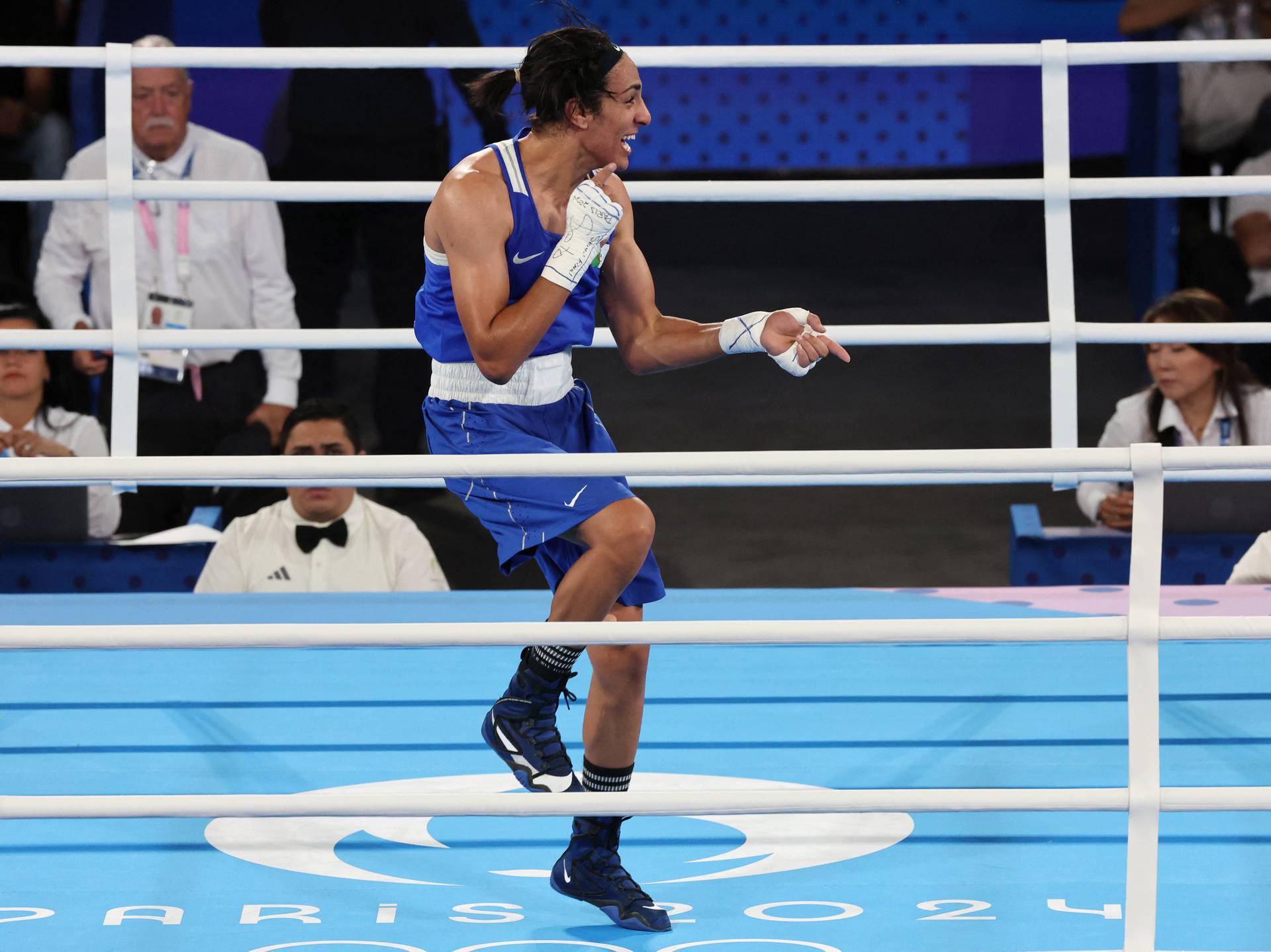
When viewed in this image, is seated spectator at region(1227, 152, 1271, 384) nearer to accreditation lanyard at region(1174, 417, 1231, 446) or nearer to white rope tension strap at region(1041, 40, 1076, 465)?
accreditation lanyard at region(1174, 417, 1231, 446)

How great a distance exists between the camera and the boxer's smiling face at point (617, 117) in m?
2.28

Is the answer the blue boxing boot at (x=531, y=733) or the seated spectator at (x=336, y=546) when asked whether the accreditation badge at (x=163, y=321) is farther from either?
the blue boxing boot at (x=531, y=733)

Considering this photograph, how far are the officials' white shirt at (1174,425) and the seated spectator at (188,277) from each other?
6.73 ft

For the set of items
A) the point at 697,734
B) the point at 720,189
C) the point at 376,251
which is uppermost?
the point at 376,251

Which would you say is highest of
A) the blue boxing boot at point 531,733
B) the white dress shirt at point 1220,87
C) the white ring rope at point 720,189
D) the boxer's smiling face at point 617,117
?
the white dress shirt at point 1220,87

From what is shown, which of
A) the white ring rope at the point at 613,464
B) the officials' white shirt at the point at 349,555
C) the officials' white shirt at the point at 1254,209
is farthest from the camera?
the officials' white shirt at the point at 1254,209

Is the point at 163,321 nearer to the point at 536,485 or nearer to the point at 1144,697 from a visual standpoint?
the point at 536,485

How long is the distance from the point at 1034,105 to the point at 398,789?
5.83 metres

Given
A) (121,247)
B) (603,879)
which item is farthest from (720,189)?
(603,879)

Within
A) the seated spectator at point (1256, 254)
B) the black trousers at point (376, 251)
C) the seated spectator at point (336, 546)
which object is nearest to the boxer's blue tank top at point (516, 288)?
the seated spectator at point (336, 546)

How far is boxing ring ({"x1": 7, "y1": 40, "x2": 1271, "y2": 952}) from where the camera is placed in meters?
1.80

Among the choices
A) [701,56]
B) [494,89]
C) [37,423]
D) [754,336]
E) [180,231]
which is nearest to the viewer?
[754,336]

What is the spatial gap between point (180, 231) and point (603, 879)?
2.83 metres

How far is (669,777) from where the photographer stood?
100 inches
